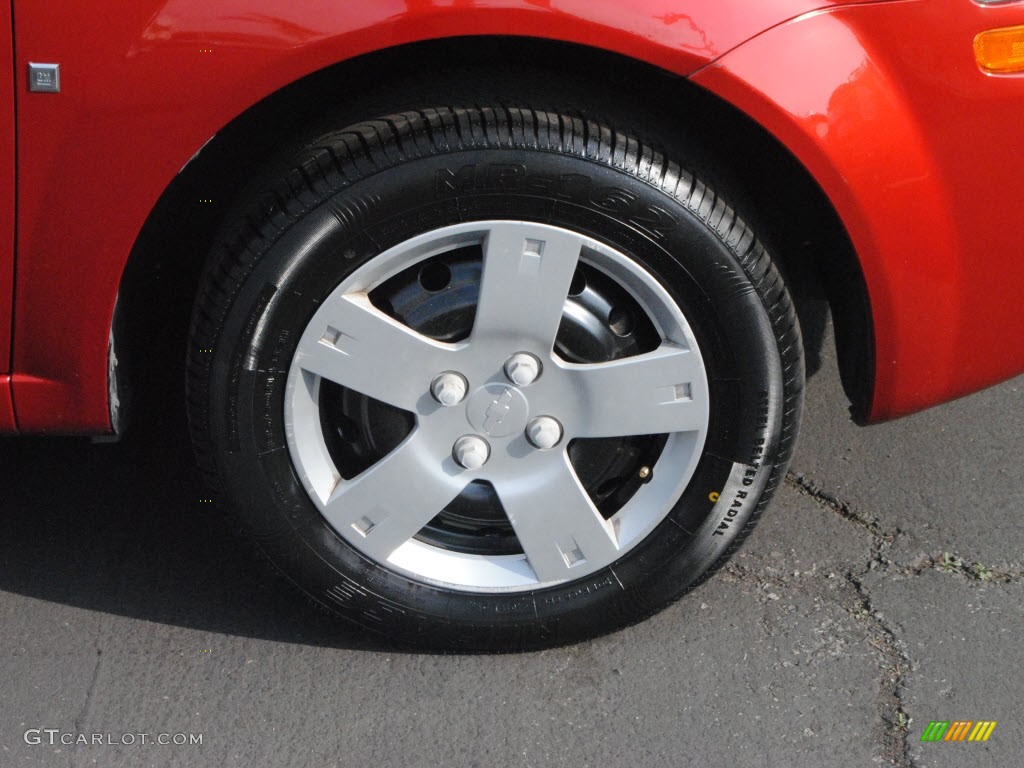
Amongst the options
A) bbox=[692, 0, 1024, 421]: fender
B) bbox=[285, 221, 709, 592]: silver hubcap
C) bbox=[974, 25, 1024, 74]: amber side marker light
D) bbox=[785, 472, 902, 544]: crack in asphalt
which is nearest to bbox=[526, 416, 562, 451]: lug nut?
bbox=[285, 221, 709, 592]: silver hubcap

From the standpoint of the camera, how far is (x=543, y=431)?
183 centimetres

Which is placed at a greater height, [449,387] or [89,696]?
[449,387]

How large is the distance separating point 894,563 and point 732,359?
2.47 ft

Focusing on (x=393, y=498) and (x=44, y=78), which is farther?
(x=393, y=498)

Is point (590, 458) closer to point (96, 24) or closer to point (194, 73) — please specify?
point (194, 73)

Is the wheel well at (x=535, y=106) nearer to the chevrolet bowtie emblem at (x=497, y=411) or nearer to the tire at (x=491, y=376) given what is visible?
the tire at (x=491, y=376)

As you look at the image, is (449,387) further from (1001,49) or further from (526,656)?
(1001,49)

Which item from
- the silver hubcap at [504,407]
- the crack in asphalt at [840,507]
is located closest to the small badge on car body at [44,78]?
the silver hubcap at [504,407]

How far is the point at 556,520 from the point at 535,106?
2.33 ft

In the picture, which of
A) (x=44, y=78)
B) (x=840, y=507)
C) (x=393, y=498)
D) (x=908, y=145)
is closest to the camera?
(x=44, y=78)

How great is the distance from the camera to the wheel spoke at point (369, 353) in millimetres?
1742

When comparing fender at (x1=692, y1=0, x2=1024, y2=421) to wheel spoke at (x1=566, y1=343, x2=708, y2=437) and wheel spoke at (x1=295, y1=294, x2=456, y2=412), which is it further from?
wheel spoke at (x1=295, y1=294, x2=456, y2=412)

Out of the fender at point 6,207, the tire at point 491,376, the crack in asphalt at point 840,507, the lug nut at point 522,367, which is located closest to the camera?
the fender at point 6,207

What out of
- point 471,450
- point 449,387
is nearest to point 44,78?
point 449,387
